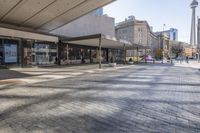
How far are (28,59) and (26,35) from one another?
307 centimetres

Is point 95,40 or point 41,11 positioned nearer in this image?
point 41,11

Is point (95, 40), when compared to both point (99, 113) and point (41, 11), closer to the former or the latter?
point (41, 11)

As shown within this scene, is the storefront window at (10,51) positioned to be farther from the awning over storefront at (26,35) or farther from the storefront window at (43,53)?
the storefront window at (43,53)

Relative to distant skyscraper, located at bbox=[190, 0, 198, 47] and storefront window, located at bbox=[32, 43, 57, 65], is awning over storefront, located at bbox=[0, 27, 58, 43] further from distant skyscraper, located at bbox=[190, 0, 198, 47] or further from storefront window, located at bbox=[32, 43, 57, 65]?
distant skyscraper, located at bbox=[190, 0, 198, 47]

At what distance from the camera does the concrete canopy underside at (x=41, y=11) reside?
58.9 feet

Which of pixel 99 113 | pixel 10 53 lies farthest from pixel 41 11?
pixel 99 113

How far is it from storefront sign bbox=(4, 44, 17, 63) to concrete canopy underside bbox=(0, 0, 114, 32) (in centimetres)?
214

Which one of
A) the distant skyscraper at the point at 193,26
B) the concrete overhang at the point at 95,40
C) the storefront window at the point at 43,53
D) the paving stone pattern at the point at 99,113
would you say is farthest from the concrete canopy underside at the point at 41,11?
the distant skyscraper at the point at 193,26

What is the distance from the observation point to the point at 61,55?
1243 inches

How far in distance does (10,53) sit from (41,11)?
19.7 ft

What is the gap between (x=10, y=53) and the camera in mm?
22766

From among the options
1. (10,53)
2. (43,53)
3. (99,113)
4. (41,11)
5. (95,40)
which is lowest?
(99,113)

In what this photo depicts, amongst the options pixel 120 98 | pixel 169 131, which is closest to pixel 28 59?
pixel 120 98

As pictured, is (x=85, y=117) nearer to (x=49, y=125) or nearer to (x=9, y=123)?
(x=49, y=125)
